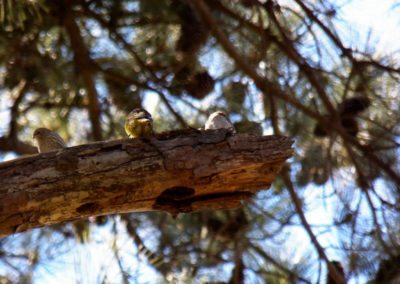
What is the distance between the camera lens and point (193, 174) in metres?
2.15

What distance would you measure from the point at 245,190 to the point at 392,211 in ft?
4.35

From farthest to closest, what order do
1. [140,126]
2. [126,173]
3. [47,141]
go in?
[47,141], [140,126], [126,173]

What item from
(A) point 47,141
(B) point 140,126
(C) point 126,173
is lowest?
A: (C) point 126,173

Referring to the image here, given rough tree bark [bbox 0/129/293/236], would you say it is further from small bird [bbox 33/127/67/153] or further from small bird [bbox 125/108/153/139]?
small bird [bbox 33/127/67/153]

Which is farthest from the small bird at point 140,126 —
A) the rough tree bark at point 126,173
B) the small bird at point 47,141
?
the small bird at point 47,141

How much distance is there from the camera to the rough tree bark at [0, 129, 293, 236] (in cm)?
212

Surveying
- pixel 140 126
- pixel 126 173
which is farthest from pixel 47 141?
pixel 126 173

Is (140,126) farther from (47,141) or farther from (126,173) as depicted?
(47,141)

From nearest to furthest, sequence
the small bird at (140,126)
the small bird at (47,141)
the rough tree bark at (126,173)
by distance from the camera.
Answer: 1. the rough tree bark at (126,173)
2. the small bird at (140,126)
3. the small bird at (47,141)

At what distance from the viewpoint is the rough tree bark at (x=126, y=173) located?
2.12 metres

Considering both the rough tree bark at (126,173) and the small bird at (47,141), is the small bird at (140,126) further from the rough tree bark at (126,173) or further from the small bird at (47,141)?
the small bird at (47,141)

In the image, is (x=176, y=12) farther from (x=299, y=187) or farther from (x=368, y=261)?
(x=368, y=261)

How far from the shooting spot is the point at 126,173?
2145 mm

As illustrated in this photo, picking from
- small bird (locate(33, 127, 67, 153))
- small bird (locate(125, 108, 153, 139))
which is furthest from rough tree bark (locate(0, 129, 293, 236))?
small bird (locate(33, 127, 67, 153))
